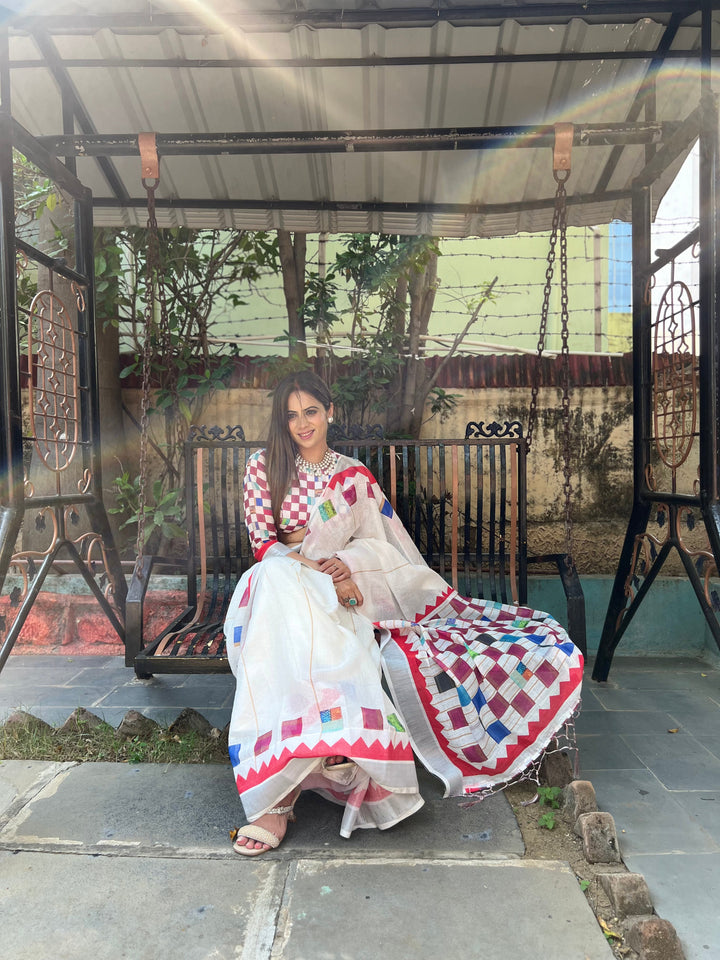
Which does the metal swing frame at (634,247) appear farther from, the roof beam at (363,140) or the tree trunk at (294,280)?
the tree trunk at (294,280)

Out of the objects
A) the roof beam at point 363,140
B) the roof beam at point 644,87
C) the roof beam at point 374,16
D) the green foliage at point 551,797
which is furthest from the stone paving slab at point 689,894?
the roof beam at point 644,87

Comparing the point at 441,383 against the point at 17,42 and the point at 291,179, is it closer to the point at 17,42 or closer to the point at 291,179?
the point at 291,179

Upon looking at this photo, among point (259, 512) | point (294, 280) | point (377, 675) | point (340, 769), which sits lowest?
point (340, 769)

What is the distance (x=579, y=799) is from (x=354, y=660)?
844 millimetres

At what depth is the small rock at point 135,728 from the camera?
287 cm

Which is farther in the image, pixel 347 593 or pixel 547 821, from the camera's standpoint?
pixel 347 593

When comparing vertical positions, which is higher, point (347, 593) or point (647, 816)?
point (347, 593)

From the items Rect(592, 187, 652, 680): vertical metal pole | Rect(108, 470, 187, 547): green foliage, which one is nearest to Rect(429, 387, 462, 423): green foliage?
Rect(592, 187, 652, 680): vertical metal pole

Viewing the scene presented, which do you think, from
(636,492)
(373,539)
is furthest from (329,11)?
(636,492)

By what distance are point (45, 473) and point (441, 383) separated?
2.89 meters

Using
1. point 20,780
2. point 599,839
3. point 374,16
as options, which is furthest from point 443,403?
point 20,780

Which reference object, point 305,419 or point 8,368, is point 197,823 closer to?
point 305,419

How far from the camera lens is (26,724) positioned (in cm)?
291

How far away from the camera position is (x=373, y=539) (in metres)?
2.95
